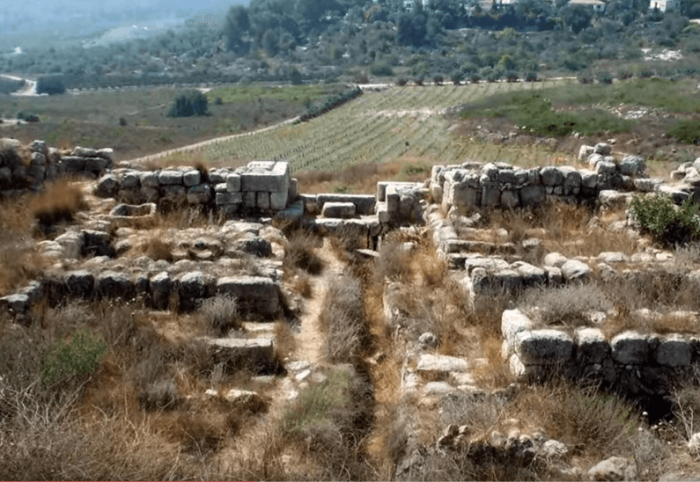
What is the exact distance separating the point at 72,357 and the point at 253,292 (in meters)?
2.67

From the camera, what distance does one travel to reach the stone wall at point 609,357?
6145 mm

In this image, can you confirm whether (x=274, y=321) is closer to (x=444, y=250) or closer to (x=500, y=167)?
(x=444, y=250)

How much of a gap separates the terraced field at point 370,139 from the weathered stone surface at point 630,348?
26.7 metres

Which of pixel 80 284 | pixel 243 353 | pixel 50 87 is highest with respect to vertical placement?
pixel 80 284

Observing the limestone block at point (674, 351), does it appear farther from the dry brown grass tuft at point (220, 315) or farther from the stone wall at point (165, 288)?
the dry brown grass tuft at point (220, 315)

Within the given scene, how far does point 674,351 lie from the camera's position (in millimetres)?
6266

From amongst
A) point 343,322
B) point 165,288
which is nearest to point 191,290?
point 165,288

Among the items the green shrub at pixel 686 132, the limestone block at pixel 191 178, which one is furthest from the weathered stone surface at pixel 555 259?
the green shrub at pixel 686 132

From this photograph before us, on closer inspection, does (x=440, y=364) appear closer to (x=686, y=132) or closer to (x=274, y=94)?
(x=686, y=132)

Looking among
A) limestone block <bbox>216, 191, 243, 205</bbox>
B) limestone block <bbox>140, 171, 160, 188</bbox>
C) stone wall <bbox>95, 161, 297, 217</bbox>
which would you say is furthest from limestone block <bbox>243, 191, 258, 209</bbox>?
limestone block <bbox>140, 171, 160, 188</bbox>

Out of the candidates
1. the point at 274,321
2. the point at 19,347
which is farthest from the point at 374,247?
the point at 19,347

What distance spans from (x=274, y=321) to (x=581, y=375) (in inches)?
148

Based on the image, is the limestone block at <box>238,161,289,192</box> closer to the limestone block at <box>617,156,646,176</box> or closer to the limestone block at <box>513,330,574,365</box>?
the limestone block at <box>617,156,646,176</box>

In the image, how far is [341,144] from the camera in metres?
45.6
